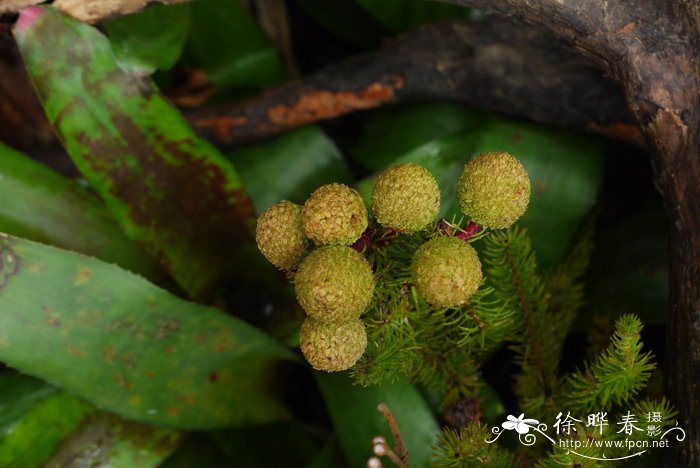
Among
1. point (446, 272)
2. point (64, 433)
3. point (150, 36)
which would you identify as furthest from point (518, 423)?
point (150, 36)

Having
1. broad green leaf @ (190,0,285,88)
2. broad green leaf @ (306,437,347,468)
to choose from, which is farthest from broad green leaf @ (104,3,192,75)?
broad green leaf @ (306,437,347,468)

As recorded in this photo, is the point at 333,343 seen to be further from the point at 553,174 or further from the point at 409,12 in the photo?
the point at 409,12

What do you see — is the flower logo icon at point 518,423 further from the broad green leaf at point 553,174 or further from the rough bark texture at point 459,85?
the rough bark texture at point 459,85

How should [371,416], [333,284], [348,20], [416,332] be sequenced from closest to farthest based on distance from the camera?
[333,284], [416,332], [371,416], [348,20]

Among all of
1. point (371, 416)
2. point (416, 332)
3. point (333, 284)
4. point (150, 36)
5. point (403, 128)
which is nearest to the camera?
point (333, 284)

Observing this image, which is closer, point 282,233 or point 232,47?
point 282,233

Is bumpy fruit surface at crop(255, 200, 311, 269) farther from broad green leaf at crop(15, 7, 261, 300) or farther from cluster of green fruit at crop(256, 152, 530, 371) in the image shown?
broad green leaf at crop(15, 7, 261, 300)
